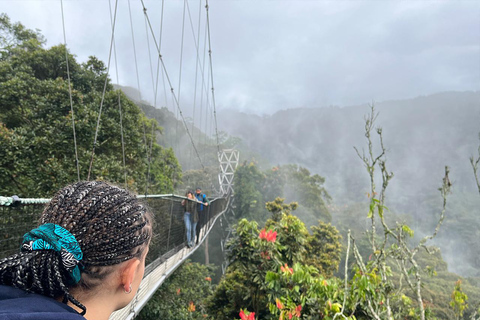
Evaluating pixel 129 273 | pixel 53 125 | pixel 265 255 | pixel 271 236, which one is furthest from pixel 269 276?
pixel 53 125

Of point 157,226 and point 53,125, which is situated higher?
point 53,125

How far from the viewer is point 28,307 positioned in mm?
373

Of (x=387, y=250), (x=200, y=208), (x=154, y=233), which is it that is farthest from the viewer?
(x=200, y=208)

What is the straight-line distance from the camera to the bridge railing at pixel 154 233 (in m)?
1.47

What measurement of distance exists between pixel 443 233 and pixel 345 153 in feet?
138

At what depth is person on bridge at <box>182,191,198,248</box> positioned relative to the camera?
3830 millimetres

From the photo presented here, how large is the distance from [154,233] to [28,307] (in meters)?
1.65

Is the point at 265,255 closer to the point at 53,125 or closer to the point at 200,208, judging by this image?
the point at 200,208

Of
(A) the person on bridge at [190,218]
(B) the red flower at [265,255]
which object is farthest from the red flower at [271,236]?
(A) the person on bridge at [190,218]

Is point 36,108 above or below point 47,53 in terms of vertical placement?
below

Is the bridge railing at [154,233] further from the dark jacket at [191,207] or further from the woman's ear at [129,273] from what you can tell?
the woman's ear at [129,273]

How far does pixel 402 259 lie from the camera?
141cm

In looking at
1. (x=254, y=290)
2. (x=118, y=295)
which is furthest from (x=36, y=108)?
(x=118, y=295)

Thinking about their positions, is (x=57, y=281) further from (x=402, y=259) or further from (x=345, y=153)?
(x=345, y=153)
